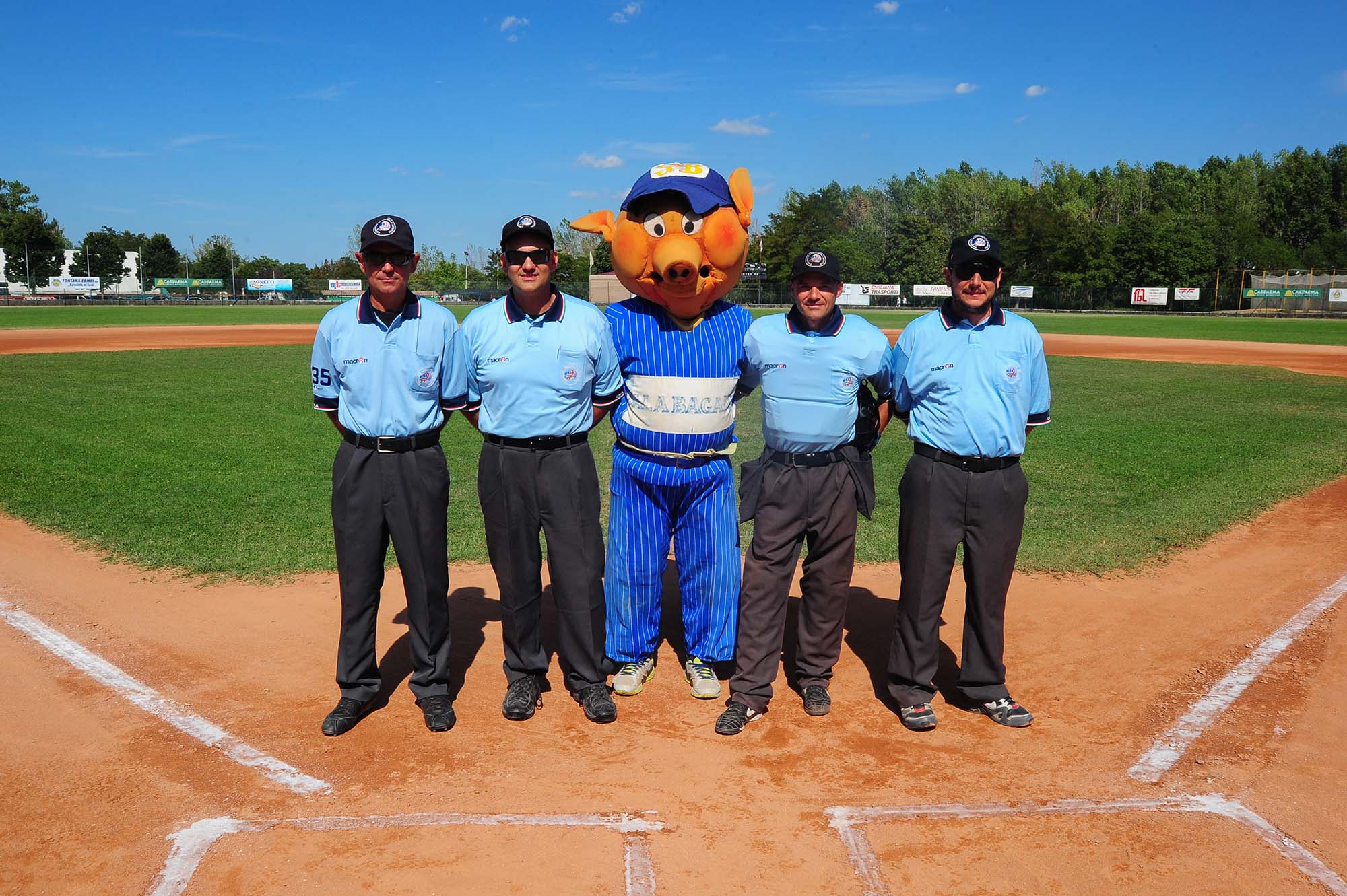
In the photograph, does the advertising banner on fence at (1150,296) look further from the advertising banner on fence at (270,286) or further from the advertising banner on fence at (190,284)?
the advertising banner on fence at (190,284)

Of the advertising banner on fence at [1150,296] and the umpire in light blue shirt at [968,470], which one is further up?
the advertising banner on fence at [1150,296]

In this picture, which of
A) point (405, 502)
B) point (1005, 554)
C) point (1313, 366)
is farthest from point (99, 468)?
point (1313, 366)

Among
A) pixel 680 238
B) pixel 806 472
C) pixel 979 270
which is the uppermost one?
pixel 680 238

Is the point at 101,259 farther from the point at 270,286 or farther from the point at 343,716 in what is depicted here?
the point at 343,716

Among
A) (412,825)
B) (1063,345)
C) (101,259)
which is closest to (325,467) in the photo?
(412,825)

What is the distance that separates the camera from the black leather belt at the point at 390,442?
14.1 ft

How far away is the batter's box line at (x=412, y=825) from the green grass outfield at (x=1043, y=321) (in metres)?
34.2

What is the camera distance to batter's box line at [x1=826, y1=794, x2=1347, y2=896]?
3396 mm

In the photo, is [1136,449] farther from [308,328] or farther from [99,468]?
[308,328]

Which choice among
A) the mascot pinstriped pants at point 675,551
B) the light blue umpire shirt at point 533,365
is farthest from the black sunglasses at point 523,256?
the mascot pinstriped pants at point 675,551

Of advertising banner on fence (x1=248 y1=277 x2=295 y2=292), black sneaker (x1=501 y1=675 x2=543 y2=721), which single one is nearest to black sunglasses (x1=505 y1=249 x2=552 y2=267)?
black sneaker (x1=501 y1=675 x2=543 y2=721)

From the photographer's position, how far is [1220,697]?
4668 mm

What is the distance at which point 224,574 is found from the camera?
6582 millimetres

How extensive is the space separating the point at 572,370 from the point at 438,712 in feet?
5.72
